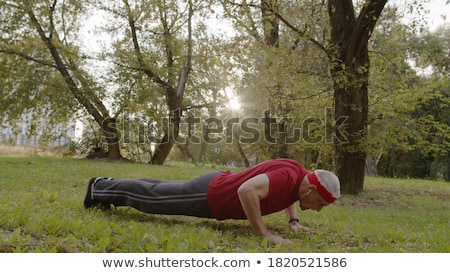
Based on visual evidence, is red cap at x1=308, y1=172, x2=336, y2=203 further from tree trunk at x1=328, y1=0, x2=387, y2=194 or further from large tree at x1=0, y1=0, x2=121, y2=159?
large tree at x1=0, y1=0, x2=121, y2=159

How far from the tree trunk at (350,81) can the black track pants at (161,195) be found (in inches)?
230

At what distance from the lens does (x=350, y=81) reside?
9.80 m

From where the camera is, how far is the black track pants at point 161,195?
15.4ft

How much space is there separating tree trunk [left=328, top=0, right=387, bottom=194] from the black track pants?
230 inches

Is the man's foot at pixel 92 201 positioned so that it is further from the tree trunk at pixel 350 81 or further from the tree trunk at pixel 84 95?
the tree trunk at pixel 84 95

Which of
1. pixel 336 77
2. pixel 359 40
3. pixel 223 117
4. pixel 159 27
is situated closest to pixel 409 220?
pixel 336 77

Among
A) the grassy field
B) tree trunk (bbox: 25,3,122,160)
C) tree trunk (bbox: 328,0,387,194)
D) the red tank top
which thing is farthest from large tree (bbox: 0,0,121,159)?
the red tank top

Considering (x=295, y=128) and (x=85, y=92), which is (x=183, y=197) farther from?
(x=295, y=128)

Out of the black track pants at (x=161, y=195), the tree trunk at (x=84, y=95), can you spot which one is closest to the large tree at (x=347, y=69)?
the black track pants at (x=161, y=195)

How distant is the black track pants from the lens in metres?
4.71

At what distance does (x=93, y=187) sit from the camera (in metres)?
5.33

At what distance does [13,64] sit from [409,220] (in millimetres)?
16593

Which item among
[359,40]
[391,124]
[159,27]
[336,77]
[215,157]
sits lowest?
[215,157]

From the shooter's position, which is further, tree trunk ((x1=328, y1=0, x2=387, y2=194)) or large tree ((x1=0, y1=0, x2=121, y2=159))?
large tree ((x1=0, y1=0, x2=121, y2=159))
